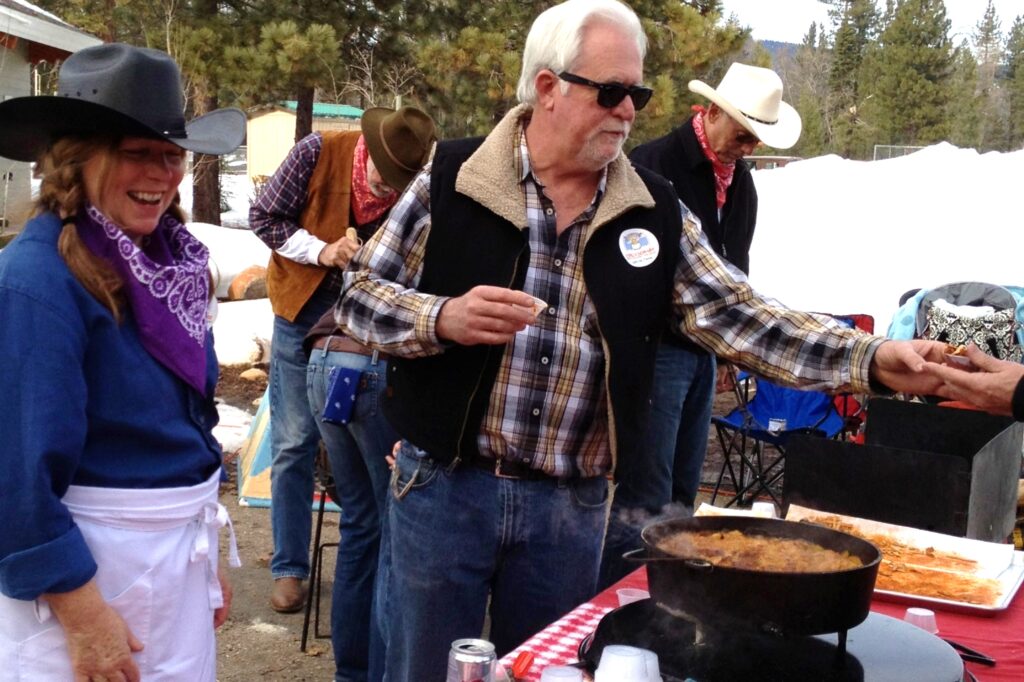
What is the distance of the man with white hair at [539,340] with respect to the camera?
2426mm

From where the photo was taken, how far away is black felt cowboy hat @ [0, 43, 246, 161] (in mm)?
2131

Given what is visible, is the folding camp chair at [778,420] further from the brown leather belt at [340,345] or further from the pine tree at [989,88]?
the pine tree at [989,88]

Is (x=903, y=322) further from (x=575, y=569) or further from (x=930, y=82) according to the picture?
(x=930, y=82)

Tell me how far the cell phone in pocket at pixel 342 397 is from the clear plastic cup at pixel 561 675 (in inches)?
80.7

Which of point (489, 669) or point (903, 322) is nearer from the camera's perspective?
point (489, 669)

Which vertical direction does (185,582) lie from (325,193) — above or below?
below

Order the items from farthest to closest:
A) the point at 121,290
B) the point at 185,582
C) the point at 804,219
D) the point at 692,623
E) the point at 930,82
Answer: the point at 930,82 < the point at 804,219 < the point at 185,582 < the point at 121,290 < the point at 692,623

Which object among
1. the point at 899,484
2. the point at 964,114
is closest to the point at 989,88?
the point at 964,114

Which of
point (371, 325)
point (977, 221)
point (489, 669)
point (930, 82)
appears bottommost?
point (489, 669)

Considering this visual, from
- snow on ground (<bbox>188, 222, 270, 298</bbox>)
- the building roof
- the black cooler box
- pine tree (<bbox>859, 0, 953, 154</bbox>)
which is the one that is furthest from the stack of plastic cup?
pine tree (<bbox>859, 0, 953, 154</bbox>)

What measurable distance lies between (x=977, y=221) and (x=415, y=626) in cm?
1080

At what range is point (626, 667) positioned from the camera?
1602 millimetres

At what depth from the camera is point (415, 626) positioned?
2564 millimetres

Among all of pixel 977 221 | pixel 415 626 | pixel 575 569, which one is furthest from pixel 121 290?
pixel 977 221
